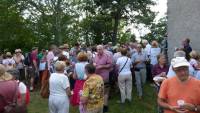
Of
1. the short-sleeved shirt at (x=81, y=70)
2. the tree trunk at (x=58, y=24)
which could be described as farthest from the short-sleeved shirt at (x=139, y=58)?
the tree trunk at (x=58, y=24)

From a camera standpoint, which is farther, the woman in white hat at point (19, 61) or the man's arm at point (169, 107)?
the woman in white hat at point (19, 61)

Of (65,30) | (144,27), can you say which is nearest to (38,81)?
(144,27)

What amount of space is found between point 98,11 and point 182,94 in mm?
37881

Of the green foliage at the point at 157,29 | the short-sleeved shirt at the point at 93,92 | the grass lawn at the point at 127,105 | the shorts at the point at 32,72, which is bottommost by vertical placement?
the grass lawn at the point at 127,105

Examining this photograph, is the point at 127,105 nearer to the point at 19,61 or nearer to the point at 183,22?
the point at 183,22

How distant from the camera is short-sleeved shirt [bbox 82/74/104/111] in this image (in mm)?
9766

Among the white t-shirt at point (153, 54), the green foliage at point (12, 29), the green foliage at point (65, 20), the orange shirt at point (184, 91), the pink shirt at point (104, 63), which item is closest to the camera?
the orange shirt at point (184, 91)

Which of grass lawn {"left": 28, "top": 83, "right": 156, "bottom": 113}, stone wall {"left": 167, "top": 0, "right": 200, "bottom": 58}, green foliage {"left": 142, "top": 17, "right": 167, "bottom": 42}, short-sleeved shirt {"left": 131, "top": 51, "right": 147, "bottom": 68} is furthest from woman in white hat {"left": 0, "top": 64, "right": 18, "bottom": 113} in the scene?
green foliage {"left": 142, "top": 17, "right": 167, "bottom": 42}

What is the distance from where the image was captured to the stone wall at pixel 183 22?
1669 centimetres

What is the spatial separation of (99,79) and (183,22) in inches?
311

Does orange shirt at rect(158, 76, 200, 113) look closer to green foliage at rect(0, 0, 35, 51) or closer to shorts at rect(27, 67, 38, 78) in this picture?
shorts at rect(27, 67, 38, 78)

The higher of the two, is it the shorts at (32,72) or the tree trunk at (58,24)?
the tree trunk at (58,24)

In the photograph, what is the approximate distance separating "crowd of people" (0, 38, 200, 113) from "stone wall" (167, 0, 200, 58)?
791mm

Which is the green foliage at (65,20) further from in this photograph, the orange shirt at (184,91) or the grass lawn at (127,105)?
the orange shirt at (184,91)
